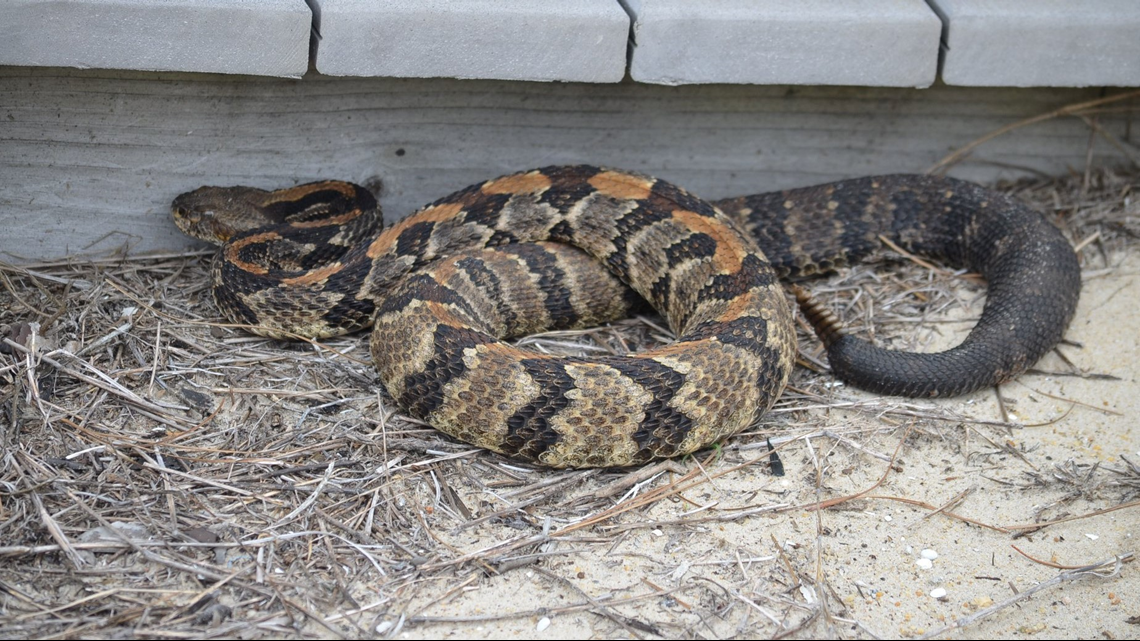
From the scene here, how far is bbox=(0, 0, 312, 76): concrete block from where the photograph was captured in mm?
3621

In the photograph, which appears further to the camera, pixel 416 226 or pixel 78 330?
pixel 416 226

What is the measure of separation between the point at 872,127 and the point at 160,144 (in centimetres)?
331

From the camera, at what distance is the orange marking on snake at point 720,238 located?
415cm

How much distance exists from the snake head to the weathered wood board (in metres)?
0.10

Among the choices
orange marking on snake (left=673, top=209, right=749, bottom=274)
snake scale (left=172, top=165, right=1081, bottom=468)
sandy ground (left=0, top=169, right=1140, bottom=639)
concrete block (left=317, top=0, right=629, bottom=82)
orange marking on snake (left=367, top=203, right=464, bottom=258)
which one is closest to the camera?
sandy ground (left=0, top=169, right=1140, bottom=639)

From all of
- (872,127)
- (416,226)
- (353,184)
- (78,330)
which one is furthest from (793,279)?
(78,330)

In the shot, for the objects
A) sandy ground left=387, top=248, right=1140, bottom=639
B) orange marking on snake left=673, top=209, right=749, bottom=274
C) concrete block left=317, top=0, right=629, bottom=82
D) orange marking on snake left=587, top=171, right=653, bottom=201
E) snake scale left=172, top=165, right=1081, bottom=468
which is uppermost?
concrete block left=317, top=0, right=629, bottom=82

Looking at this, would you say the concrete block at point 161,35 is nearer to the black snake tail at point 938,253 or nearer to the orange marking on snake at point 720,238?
the orange marking on snake at point 720,238

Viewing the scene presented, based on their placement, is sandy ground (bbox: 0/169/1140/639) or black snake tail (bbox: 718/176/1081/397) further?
black snake tail (bbox: 718/176/1081/397)

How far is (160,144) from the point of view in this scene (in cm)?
431

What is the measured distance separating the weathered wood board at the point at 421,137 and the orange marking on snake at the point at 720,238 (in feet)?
2.23

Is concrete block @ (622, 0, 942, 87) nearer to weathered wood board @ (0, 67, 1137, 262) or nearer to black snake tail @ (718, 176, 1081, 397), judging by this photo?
weathered wood board @ (0, 67, 1137, 262)

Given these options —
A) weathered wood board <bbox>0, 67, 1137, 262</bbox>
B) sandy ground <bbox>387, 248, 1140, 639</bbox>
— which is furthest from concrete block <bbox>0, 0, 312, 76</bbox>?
sandy ground <bbox>387, 248, 1140, 639</bbox>

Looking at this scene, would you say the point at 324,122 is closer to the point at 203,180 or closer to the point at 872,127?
the point at 203,180
